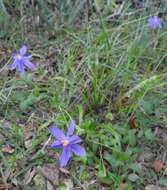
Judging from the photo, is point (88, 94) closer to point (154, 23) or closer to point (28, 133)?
point (28, 133)

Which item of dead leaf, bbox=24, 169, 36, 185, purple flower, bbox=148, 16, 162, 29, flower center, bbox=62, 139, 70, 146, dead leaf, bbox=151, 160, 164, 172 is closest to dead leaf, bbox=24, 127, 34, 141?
dead leaf, bbox=24, 169, 36, 185

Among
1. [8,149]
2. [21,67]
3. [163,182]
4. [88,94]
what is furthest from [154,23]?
[8,149]

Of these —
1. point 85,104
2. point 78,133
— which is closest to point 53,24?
point 85,104

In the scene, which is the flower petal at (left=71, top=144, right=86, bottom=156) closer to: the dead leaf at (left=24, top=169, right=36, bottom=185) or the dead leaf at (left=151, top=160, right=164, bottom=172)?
the dead leaf at (left=24, top=169, right=36, bottom=185)

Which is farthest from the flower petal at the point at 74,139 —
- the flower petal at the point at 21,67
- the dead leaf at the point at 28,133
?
the flower petal at the point at 21,67

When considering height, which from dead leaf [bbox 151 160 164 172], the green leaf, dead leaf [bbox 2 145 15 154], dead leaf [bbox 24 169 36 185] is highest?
dead leaf [bbox 2 145 15 154]

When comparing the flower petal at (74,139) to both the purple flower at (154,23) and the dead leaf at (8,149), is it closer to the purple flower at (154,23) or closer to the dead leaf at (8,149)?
the dead leaf at (8,149)
